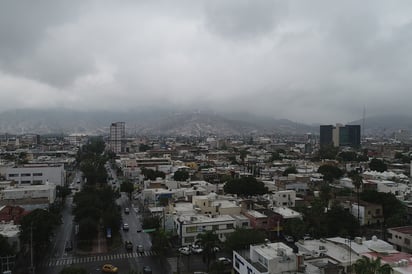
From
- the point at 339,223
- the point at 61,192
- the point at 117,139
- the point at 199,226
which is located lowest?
the point at 61,192

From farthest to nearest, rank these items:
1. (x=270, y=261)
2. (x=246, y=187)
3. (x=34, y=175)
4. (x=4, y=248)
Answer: (x=34, y=175) < (x=246, y=187) < (x=4, y=248) < (x=270, y=261)

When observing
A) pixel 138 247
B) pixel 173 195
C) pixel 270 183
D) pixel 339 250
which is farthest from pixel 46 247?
pixel 270 183

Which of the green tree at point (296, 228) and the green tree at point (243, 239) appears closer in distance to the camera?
the green tree at point (243, 239)

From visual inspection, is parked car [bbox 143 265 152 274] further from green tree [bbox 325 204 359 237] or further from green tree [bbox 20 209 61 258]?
green tree [bbox 325 204 359 237]

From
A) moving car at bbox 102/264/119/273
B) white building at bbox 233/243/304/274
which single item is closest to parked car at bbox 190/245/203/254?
moving car at bbox 102/264/119/273

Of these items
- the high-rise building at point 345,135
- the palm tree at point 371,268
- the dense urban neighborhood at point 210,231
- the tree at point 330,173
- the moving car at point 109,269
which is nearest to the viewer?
the palm tree at point 371,268

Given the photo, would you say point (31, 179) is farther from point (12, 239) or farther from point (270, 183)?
point (270, 183)

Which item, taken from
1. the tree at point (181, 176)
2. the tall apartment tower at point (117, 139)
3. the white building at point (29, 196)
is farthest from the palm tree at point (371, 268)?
the tall apartment tower at point (117, 139)

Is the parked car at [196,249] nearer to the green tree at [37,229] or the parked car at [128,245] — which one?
the parked car at [128,245]

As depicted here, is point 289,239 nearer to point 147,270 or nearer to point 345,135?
point 147,270

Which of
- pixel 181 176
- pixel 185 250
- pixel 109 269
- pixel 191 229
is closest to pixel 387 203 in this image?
pixel 191 229
